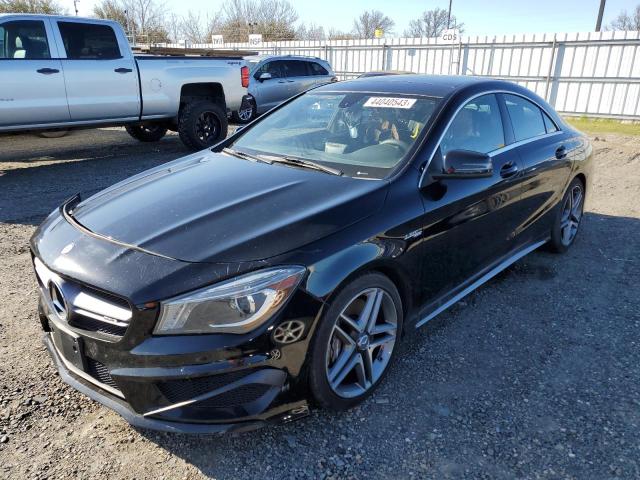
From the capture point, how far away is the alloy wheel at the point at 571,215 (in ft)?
15.9

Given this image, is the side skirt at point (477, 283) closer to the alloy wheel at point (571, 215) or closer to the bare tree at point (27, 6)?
the alloy wheel at point (571, 215)

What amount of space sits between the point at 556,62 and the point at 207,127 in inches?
487

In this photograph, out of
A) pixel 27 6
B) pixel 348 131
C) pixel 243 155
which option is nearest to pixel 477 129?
pixel 348 131

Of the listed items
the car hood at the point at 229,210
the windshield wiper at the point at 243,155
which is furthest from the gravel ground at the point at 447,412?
the windshield wiper at the point at 243,155

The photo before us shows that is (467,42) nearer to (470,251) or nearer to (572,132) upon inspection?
(572,132)

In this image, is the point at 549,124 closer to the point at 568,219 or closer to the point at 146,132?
the point at 568,219

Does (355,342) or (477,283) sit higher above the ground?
(355,342)

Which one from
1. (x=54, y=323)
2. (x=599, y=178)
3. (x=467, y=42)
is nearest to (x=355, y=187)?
(x=54, y=323)

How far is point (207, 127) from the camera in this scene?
31.3 ft

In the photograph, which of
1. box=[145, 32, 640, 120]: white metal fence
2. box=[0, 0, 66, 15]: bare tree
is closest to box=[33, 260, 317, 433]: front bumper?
box=[145, 32, 640, 120]: white metal fence

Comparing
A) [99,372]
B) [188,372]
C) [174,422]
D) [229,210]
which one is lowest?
[174,422]

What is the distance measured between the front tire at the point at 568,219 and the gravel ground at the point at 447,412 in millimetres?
514

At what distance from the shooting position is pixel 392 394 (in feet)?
9.16

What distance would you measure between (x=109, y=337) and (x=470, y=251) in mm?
2276
